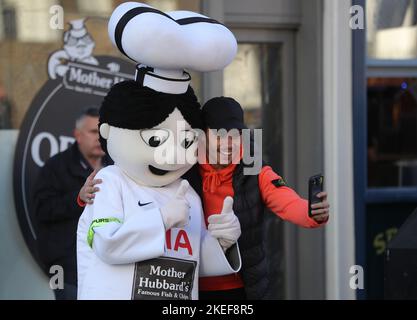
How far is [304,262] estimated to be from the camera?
5.40 m

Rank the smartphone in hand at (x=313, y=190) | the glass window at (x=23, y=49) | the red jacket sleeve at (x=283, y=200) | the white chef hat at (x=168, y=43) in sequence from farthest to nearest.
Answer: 1. the glass window at (x=23, y=49)
2. the red jacket sleeve at (x=283, y=200)
3. the smartphone in hand at (x=313, y=190)
4. the white chef hat at (x=168, y=43)

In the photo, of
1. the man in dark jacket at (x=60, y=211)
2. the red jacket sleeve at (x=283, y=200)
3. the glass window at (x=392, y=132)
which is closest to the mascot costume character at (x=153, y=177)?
the red jacket sleeve at (x=283, y=200)

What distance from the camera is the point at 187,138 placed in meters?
3.27

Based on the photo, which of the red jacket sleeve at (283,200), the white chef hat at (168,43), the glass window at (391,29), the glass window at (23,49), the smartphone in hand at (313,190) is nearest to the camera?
the white chef hat at (168,43)

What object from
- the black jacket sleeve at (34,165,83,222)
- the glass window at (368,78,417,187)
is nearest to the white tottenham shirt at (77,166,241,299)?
the black jacket sleeve at (34,165,83,222)

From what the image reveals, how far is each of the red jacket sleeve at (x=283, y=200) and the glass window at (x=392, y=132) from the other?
2088 millimetres

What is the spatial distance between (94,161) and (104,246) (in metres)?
1.97

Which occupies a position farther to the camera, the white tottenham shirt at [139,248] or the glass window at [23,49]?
the glass window at [23,49]

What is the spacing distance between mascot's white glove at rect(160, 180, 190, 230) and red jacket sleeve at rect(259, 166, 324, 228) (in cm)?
44

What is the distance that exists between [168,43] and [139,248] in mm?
798

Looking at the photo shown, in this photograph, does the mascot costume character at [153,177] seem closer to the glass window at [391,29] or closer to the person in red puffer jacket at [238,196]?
the person in red puffer jacket at [238,196]

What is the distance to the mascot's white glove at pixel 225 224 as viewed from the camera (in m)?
3.19

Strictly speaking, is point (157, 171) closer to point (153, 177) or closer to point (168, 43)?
point (153, 177)

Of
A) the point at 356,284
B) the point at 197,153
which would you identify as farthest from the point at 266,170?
the point at 356,284
